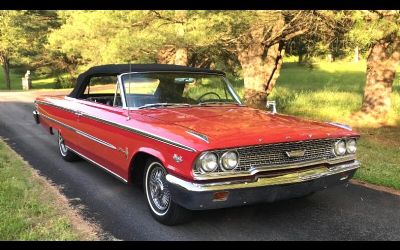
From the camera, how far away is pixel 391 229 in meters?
4.54

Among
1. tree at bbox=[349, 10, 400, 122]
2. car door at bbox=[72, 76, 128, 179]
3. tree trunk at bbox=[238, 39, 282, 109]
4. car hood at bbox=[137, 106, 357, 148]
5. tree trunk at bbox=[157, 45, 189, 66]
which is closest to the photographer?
car hood at bbox=[137, 106, 357, 148]

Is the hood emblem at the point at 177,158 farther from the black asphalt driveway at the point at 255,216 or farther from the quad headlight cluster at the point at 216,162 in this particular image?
the black asphalt driveway at the point at 255,216

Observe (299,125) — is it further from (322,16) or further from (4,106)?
(4,106)

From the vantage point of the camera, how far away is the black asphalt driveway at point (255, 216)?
439 cm

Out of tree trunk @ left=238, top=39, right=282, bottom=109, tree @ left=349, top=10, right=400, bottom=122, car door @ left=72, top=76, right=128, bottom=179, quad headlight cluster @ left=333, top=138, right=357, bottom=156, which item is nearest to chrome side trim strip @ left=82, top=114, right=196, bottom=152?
car door @ left=72, top=76, right=128, bottom=179

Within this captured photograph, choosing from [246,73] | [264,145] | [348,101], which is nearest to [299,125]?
[264,145]

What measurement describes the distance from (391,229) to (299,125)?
134 centimetres

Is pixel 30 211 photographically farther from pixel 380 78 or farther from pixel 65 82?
pixel 65 82

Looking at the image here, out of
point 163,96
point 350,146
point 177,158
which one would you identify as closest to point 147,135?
point 177,158

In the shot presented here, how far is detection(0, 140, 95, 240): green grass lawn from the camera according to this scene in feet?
14.2

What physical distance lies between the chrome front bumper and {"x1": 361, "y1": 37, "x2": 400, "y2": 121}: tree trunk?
813cm

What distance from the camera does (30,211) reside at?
4.96 meters

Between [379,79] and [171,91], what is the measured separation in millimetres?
7901

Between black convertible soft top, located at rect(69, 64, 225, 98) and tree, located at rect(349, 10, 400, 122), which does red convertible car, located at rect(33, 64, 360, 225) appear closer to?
black convertible soft top, located at rect(69, 64, 225, 98)
